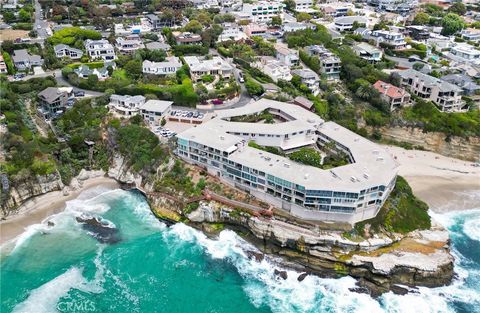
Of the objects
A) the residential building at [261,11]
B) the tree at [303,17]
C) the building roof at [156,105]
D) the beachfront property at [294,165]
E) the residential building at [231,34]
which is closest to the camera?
the beachfront property at [294,165]

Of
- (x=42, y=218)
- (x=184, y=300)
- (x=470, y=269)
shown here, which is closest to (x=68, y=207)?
(x=42, y=218)

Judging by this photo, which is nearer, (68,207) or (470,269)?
(470,269)

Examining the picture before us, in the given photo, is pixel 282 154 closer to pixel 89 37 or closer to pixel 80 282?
pixel 80 282

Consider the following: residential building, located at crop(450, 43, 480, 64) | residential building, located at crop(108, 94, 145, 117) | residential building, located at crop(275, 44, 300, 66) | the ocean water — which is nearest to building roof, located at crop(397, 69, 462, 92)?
residential building, located at crop(450, 43, 480, 64)

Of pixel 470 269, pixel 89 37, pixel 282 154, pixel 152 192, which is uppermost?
pixel 89 37

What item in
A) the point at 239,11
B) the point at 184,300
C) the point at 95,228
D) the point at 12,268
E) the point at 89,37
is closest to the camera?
the point at 184,300

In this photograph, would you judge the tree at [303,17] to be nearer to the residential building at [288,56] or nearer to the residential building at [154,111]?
the residential building at [288,56]

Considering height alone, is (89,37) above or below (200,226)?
above

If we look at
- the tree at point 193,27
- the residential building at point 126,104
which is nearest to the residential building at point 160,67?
the residential building at point 126,104
